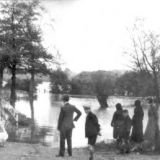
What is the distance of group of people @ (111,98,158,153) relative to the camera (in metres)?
13.3

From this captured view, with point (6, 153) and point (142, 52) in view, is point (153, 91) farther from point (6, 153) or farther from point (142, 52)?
point (6, 153)

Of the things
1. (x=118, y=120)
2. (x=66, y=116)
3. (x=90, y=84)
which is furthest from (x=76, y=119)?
(x=90, y=84)

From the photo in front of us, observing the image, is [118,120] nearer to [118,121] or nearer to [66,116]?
[118,121]

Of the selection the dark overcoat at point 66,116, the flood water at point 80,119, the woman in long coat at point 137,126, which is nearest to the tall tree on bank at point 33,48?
the flood water at point 80,119

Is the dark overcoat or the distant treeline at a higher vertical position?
the distant treeline

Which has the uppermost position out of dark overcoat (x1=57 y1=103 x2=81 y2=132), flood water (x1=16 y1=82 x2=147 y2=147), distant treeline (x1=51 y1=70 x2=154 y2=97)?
distant treeline (x1=51 y1=70 x2=154 y2=97)

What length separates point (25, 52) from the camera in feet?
87.7

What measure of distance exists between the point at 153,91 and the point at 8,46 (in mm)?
13332

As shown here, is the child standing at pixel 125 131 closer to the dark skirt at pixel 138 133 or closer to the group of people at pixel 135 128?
the group of people at pixel 135 128

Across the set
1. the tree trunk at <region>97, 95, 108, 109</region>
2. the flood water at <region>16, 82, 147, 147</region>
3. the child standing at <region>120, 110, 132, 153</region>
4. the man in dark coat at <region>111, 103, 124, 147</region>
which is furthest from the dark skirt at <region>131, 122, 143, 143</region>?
the tree trunk at <region>97, 95, 108, 109</region>

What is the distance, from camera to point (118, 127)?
13422 mm

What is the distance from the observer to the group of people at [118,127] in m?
11.5

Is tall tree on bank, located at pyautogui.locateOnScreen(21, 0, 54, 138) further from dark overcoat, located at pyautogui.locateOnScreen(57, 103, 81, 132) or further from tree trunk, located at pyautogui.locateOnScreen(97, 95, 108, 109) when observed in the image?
tree trunk, located at pyautogui.locateOnScreen(97, 95, 108, 109)

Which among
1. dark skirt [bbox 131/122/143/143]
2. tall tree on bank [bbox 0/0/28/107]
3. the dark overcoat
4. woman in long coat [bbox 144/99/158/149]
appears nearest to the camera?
the dark overcoat
